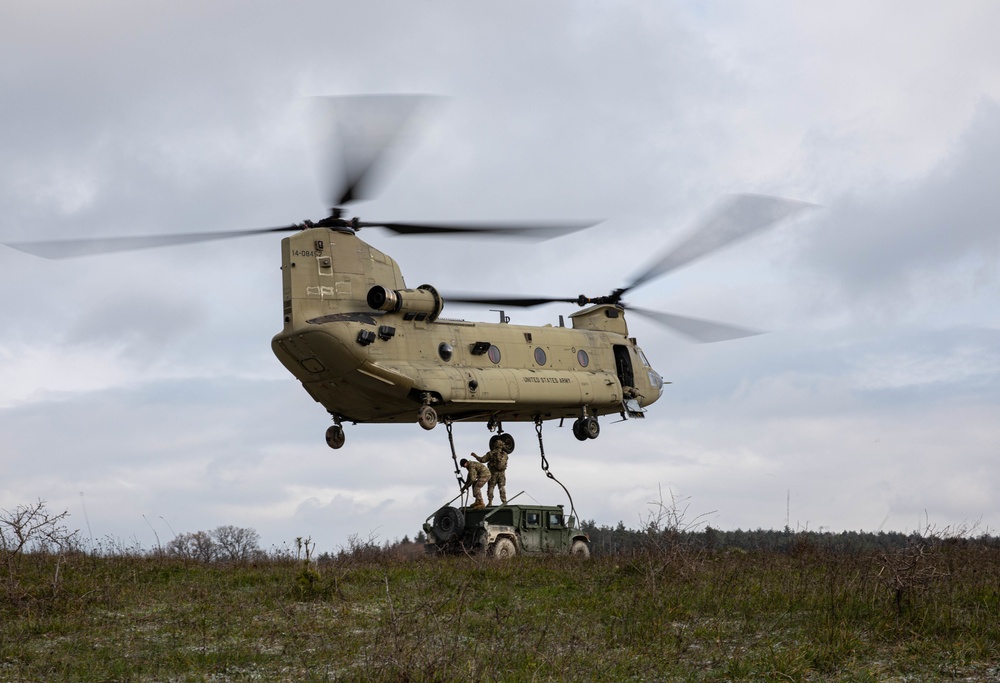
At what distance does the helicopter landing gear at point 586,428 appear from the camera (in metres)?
24.9

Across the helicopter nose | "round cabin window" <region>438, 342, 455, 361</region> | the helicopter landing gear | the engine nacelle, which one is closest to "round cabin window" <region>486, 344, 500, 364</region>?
"round cabin window" <region>438, 342, 455, 361</region>

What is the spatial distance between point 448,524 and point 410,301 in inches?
186

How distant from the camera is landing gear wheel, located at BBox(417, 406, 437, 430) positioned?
20.5m

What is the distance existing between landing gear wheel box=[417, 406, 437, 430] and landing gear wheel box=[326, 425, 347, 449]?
2332 mm

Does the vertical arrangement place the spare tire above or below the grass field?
above

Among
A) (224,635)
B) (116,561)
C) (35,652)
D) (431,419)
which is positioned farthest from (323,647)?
(431,419)

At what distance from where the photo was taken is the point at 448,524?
19.7 metres

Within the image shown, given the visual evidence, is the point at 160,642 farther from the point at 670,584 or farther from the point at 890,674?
the point at 890,674

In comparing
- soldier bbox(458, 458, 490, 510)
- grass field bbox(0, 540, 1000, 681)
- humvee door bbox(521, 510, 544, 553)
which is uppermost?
soldier bbox(458, 458, 490, 510)

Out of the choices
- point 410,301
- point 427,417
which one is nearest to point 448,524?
point 427,417

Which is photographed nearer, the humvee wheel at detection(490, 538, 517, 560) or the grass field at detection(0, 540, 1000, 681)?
Answer: the grass field at detection(0, 540, 1000, 681)

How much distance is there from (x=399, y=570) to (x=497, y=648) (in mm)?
6136

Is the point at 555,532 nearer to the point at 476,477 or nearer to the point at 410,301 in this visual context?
the point at 476,477

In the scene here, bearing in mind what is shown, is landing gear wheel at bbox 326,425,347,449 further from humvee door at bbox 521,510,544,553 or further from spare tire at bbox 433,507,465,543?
humvee door at bbox 521,510,544,553
